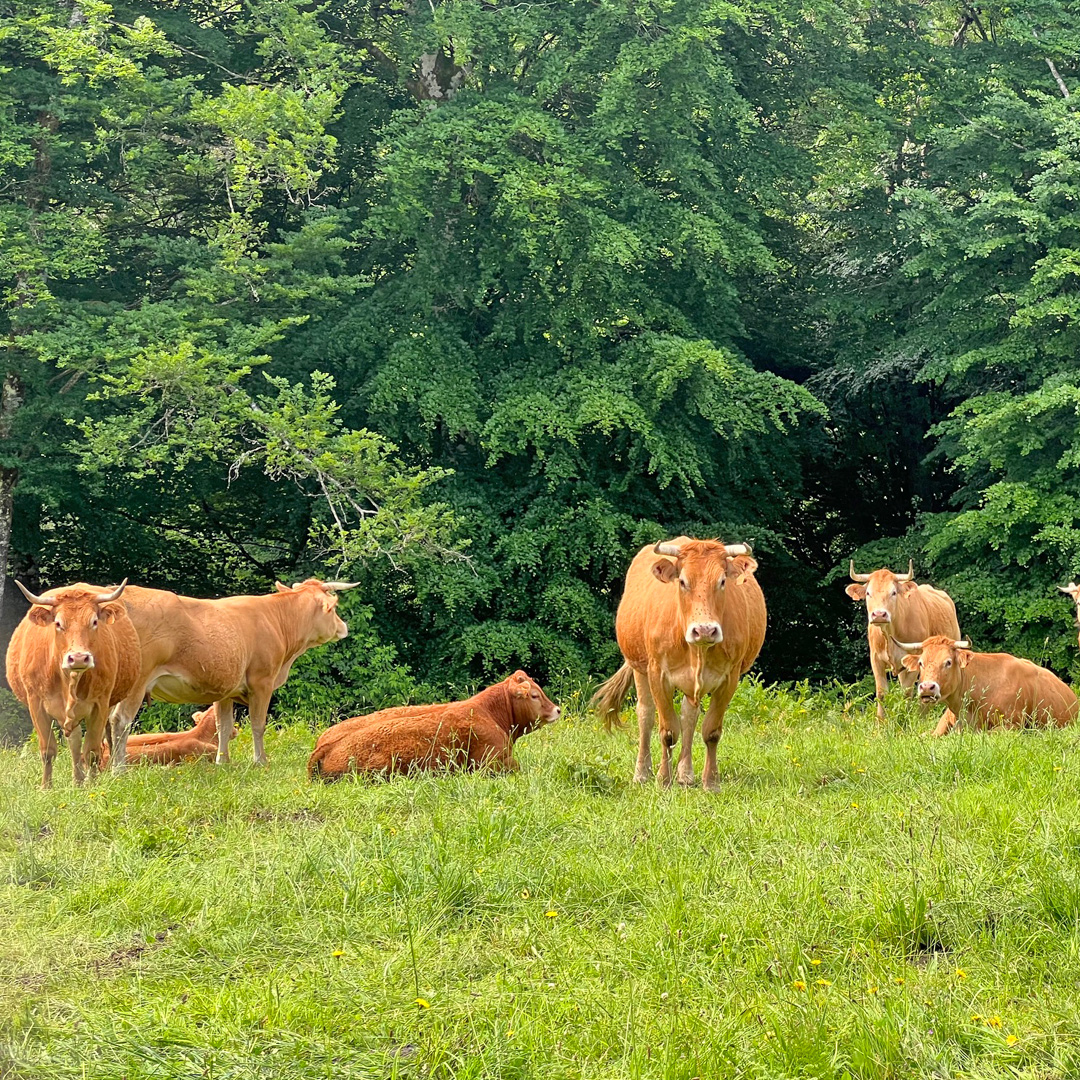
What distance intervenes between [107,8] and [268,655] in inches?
307

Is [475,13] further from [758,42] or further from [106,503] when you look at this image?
[106,503]

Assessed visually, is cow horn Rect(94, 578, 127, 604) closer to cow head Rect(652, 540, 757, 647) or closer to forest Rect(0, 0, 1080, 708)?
cow head Rect(652, 540, 757, 647)

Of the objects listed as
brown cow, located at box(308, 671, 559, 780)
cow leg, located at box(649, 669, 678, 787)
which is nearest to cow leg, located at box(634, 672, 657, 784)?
cow leg, located at box(649, 669, 678, 787)

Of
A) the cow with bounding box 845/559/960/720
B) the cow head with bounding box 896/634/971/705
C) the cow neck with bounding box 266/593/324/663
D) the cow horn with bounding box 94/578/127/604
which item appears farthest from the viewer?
the cow with bounding box 845/559/960/720

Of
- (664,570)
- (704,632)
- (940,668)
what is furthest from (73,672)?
(940,668)

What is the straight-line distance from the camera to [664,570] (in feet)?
27.4

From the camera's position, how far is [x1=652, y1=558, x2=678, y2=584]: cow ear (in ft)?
27.2

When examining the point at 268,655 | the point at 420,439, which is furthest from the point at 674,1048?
the point at 420,439

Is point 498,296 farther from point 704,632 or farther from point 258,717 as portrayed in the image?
point 704,632

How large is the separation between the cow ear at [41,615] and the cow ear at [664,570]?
167 inches

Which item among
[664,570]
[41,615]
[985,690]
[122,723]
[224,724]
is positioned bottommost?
[224,724]

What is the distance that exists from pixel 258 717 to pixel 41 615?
7.88ft

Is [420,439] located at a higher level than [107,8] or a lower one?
lower

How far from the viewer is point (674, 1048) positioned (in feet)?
12.7
